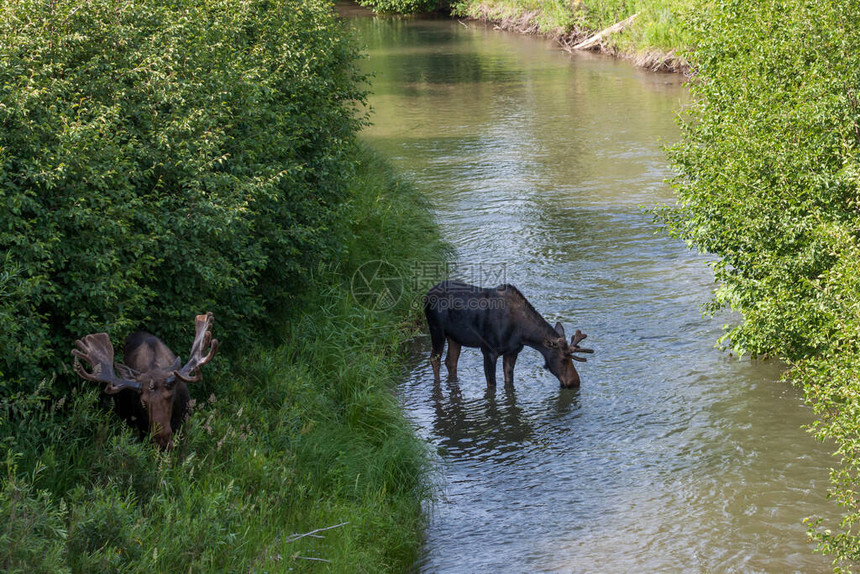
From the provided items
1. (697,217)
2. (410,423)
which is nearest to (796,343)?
(697,217)

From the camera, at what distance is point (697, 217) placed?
12047 mm

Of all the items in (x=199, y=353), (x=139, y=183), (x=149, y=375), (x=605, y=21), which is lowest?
(x=149, y=375)

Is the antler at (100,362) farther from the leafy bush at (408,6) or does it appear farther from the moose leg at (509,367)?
the leafy bush at (408,6)

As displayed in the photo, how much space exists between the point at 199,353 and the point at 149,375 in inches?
16.9

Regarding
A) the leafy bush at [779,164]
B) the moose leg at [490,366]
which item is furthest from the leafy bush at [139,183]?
the leafy bush at [779,164]

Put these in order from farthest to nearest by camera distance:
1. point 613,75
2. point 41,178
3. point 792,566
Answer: point 613,75 < point 792,566 < point 41,178

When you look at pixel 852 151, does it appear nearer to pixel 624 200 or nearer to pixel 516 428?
pixel 516 428

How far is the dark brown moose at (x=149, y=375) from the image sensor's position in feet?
24.2

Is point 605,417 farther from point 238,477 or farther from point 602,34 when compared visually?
point 602,34

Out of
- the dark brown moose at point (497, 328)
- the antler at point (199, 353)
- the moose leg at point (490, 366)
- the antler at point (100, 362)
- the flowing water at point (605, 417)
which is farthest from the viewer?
the moose leg at point (490, 366)

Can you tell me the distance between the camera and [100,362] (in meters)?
7.36

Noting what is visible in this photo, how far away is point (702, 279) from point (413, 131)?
44.0 ft

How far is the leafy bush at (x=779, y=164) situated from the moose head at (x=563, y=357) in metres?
2.00

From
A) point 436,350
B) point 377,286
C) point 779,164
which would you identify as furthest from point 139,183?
point 779,164
